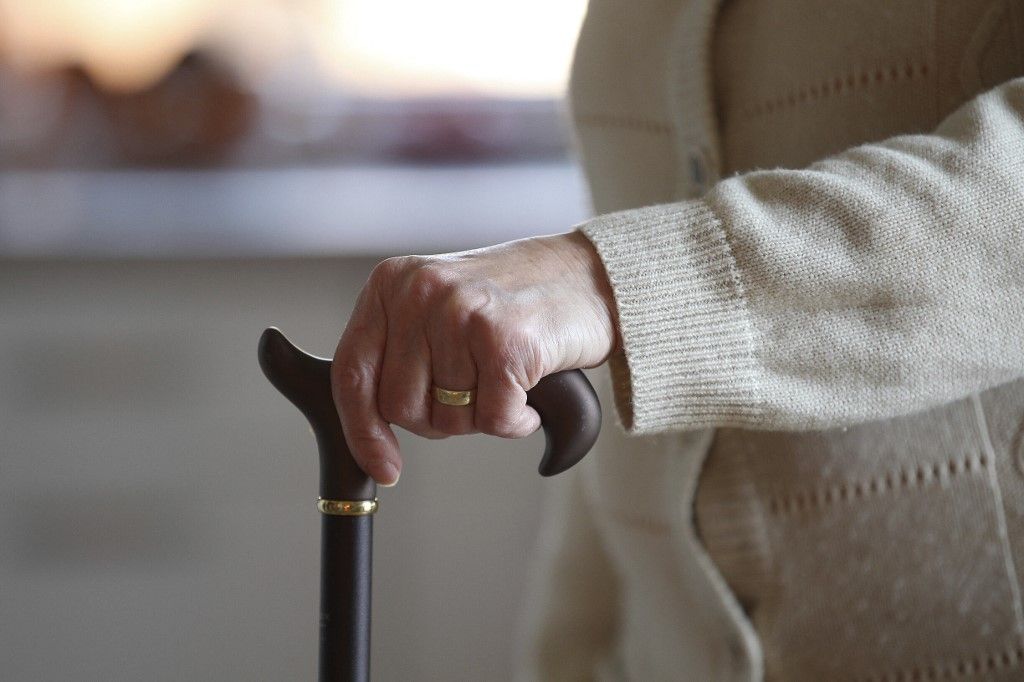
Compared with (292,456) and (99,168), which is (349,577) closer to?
(292,456)

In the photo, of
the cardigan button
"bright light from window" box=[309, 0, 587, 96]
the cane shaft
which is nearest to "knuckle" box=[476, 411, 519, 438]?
the cane shaft

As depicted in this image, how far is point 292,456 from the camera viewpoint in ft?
5.13

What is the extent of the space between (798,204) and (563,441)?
177 millimetres

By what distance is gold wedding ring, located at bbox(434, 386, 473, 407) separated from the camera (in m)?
0.49

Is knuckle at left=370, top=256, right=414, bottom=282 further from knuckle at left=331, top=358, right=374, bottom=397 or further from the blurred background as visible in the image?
the blurred background

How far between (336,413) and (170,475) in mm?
1137

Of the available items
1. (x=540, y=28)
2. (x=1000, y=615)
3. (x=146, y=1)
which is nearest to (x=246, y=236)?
(x=146, y=1)

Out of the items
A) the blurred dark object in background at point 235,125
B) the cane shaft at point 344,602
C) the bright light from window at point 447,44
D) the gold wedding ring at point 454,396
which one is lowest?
the cane shaft at point 344,602

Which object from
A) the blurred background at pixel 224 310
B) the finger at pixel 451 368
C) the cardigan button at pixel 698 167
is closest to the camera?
the finger at pixel 451 368

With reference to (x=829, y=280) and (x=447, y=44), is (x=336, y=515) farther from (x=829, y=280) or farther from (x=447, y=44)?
(x=447, y=44)

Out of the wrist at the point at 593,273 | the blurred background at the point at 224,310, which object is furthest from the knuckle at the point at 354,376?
the blurred background at the point at 224,310

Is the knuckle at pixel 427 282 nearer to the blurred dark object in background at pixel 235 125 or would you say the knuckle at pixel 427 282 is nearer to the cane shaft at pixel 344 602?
the cane shaft at pixel 344 602

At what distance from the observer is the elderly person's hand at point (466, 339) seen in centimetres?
48

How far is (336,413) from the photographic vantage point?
21.2 inches
